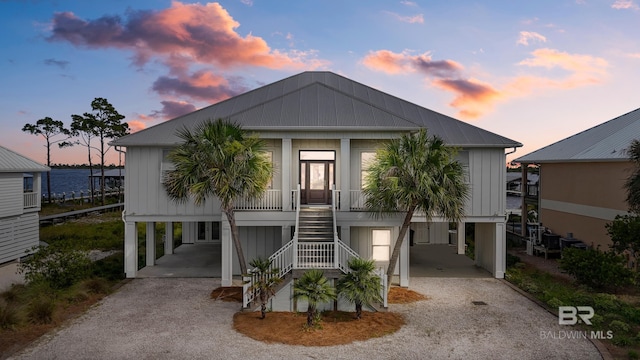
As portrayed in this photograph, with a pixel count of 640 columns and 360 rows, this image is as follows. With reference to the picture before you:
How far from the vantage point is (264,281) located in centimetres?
1103

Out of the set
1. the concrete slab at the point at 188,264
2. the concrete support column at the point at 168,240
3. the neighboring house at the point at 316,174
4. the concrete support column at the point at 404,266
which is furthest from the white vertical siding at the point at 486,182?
the concrete support column at the point at 168,240

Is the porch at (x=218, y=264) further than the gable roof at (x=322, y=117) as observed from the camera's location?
Yes

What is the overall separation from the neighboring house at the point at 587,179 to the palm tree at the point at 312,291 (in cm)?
1408

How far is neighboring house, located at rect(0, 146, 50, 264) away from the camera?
57.5 ft

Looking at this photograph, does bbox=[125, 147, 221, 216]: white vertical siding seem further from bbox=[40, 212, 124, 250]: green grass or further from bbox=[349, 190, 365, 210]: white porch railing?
bbox=[40, 212, 124, 250]: green grass

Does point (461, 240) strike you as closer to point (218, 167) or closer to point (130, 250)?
point (218, 167)

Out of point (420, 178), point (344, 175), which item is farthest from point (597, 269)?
point (344, 175)

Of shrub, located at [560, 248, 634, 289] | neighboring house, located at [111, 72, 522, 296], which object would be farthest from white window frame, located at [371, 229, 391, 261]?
shrub, located at [560, 248, 634, 289]

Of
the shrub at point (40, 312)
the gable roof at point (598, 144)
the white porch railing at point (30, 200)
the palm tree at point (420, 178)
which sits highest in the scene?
the gable roof at point (598, 144)

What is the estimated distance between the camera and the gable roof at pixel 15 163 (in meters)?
17.9

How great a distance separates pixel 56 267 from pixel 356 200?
1137 cm

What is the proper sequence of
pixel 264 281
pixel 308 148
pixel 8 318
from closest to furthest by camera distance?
1. pixel 8 318
2. pixel 264 281
3. pixel 308 148

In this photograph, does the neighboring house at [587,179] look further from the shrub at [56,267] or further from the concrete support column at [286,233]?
the shrub at [56,267]
